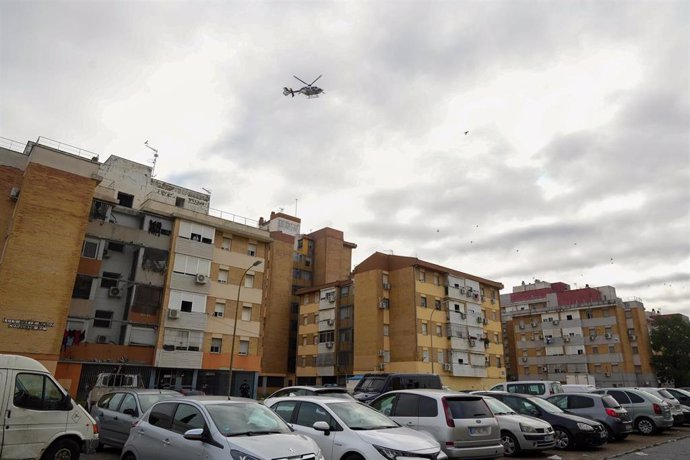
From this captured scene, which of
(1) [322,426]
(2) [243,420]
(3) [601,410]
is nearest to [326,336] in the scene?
(3) [601,410]

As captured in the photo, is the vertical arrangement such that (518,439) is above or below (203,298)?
below

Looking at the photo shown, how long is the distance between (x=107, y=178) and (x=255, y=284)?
53.5 feet

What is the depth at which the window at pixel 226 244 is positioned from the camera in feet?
135

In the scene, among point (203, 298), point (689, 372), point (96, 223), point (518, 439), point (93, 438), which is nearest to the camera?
point (93, 438)

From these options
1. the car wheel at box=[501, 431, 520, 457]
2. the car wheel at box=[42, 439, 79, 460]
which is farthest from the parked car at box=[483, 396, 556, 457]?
the car wheel at box=[42, 439, 79, 460]

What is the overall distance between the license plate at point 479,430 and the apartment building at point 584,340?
210 feet

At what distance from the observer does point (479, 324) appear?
55531 millimetres

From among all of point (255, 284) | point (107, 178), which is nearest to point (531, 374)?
point (255, 284)

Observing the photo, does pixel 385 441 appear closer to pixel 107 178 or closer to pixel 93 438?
pixel 93 438

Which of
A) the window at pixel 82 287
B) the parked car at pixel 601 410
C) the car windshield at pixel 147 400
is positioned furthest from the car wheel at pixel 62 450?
the window at pixel 82 287

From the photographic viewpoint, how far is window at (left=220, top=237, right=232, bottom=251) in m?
41.3

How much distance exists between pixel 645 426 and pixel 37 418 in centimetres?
1910

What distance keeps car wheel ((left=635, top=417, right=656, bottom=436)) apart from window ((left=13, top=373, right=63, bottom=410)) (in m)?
18.7

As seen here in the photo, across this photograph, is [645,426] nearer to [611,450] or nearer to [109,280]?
[611,450]
